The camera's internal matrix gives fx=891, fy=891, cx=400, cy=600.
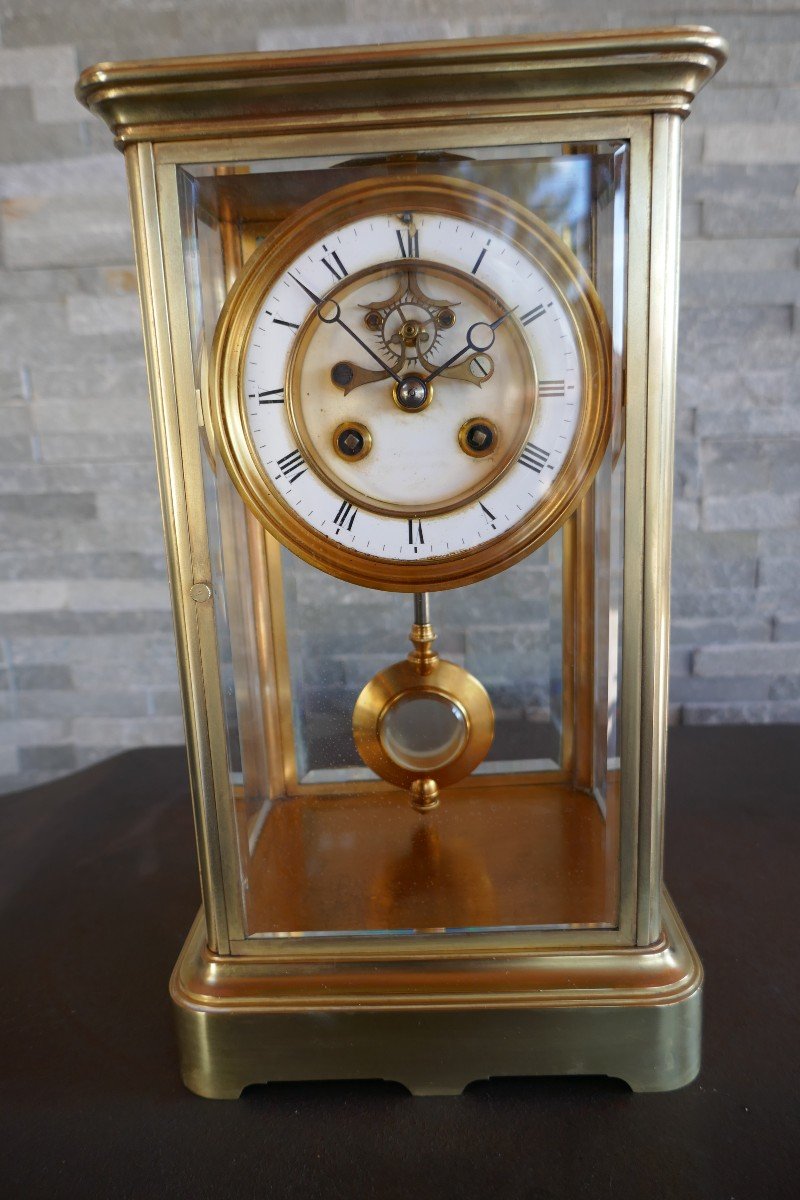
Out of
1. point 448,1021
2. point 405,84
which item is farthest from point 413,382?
point 448,1021

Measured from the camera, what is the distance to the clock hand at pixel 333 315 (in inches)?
24.5

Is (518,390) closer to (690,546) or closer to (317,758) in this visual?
(317,758)

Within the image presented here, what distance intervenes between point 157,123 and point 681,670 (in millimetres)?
1004

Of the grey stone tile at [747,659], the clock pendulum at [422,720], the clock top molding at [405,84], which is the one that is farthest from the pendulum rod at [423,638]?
the grey stone tile at [747,659]

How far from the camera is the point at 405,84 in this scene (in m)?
0.57

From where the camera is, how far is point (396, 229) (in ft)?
2.01

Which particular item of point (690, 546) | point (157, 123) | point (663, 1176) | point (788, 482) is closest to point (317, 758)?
point (663, 1176)

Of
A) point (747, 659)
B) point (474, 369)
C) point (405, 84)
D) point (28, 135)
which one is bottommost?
point (747, 659)

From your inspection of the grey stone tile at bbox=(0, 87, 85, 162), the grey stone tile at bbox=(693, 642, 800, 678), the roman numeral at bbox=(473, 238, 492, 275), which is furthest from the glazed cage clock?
the grey stone tile at bbox=(0, 87, 85, 162)

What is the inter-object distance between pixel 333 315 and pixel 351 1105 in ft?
1.94

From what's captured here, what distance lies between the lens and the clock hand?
24.5 inches

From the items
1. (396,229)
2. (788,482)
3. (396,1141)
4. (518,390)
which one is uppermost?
(396,229)

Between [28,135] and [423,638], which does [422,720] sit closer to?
[423,638]

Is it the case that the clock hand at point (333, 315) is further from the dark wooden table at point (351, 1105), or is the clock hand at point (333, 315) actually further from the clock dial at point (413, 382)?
the dark wooden table at point (351, 1105)
